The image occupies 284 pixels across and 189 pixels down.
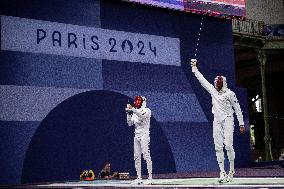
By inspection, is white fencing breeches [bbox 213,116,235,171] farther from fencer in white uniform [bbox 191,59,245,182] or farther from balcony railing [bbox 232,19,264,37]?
balcony railing [bbox 232,19,264,37]

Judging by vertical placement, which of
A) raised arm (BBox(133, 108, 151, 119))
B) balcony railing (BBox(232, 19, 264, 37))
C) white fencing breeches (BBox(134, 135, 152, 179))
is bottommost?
white fencing breeches (BBox(134, 135, 152, 179))

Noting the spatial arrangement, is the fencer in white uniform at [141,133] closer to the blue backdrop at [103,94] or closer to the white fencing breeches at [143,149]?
the white fencing breeches at [143,149]

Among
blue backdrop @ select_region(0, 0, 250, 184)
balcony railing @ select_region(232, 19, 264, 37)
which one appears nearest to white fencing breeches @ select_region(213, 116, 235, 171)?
blue backdrop @ select_region(0, 0, 250, 184)

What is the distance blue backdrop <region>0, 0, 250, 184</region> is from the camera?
34.8ft

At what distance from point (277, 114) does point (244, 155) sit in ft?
41.5

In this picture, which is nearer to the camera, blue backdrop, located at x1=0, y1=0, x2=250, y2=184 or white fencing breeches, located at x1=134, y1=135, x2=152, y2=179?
white fencing breeches, located at x1=134, y1=135, x2=152, y2=179

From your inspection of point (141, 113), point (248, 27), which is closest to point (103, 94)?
point (141, 113)

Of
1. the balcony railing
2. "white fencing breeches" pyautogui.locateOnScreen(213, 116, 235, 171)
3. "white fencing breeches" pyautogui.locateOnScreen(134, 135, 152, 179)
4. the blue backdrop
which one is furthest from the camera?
the balcony railing

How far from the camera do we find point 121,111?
39.8ft

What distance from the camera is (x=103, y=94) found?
11836 mm

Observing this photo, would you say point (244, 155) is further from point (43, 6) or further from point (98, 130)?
point (43, 6)

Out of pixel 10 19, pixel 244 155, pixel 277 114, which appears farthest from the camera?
pixel 277 114

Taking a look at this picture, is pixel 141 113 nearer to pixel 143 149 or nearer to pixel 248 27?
pixel 143 149

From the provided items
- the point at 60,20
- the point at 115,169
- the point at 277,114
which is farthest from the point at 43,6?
the point at 277,114
